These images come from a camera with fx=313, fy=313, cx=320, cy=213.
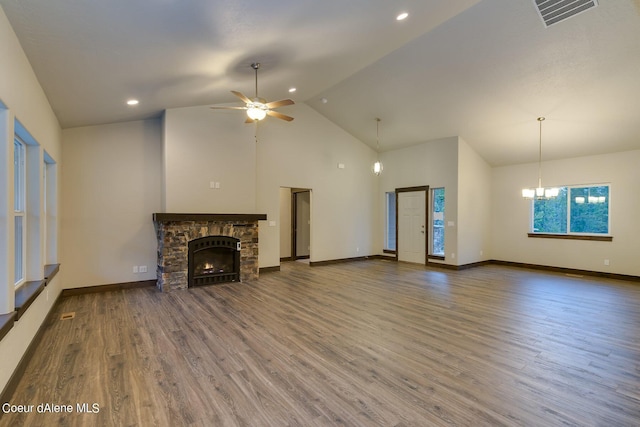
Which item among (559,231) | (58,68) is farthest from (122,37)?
(559,231)

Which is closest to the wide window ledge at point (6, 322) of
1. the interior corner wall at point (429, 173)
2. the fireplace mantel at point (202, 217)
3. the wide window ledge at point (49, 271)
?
the wide window ledge at point (49, 271)

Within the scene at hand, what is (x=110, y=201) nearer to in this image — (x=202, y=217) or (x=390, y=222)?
(x=202, y=217)

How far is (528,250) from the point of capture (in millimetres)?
7992

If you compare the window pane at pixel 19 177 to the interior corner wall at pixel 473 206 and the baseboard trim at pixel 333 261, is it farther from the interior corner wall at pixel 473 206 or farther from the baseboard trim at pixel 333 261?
the interior corner wall at pixel 473 206

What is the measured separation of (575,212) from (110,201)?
389 inches

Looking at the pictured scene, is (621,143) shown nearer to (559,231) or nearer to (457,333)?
(559,231)

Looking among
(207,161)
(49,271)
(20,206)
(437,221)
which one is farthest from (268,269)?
(20,206)

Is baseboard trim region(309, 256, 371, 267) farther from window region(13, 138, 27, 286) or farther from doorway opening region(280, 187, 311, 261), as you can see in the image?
window region(13, 138, 27, 286)

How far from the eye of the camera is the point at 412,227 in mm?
8570

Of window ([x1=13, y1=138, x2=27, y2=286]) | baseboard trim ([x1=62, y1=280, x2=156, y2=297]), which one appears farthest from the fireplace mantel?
window ([x1=13, y1=138, x2=27, y2=286])

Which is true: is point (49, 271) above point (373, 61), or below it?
below

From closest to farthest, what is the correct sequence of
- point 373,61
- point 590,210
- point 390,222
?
point 373,61
point 590,210
point 390,222

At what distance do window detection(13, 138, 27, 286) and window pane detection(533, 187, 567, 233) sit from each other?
9.72m

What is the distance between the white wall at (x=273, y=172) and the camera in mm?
5766
